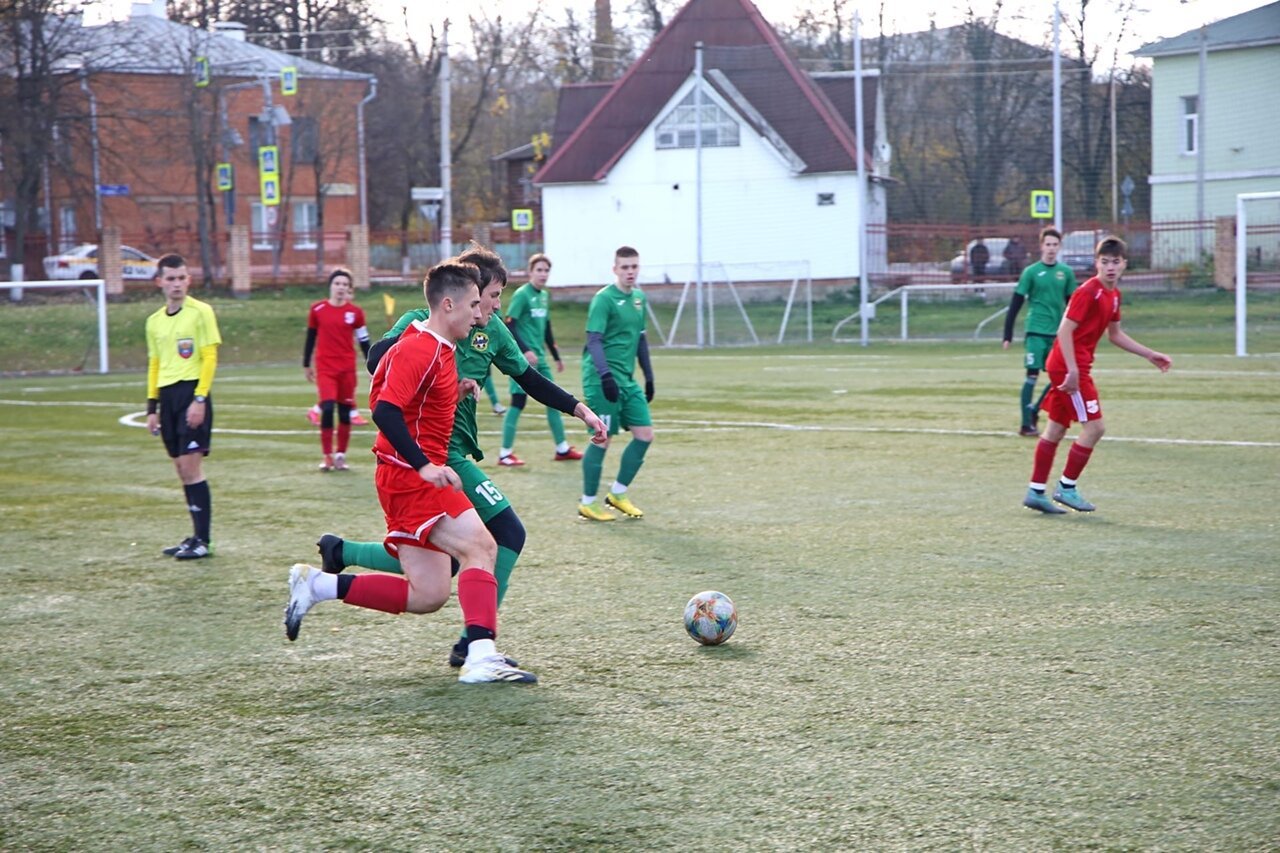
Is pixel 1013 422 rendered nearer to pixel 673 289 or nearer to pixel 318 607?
pixel 318 607

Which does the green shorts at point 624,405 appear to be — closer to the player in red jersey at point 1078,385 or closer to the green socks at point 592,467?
the green socks at point 592,467

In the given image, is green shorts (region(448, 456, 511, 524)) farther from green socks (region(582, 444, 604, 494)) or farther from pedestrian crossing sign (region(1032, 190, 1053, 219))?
pedestrian crossing sign (region(1032, 190, 1053, 219))

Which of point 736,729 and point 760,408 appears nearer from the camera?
point 736,729

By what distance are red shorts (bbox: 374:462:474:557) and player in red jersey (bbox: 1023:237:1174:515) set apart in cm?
522

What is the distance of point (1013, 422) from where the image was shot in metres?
15.4

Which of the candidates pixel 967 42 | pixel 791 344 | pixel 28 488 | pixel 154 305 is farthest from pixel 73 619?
pixel 967 42

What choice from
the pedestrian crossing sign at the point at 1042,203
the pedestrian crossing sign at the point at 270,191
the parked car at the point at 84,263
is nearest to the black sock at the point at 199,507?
the pedestrian crossing sign at the point at 1042,203

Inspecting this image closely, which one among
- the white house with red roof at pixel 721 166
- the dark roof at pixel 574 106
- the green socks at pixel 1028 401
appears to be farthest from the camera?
the dark roof at pixel 574 106

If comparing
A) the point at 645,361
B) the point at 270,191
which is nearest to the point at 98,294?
the point at 270,191

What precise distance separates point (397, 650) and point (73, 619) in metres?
1.90

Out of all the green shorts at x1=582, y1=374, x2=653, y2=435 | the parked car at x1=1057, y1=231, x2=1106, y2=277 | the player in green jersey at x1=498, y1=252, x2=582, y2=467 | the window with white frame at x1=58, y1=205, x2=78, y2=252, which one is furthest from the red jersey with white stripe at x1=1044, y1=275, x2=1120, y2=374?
the window with white frame at x1=58, y1=205, x2=78, y2=252

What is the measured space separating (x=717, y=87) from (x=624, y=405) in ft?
106

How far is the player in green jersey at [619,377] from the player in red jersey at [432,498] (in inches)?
158

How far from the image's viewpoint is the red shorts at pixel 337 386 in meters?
12.9
